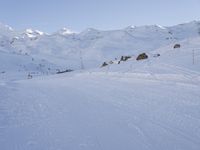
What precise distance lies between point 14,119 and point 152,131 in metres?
3.23

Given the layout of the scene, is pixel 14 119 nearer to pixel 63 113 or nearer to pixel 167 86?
pixel 63 113

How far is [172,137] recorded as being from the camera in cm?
539

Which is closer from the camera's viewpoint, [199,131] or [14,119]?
[199,131]

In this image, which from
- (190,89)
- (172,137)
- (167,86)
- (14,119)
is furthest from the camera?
(167,86)

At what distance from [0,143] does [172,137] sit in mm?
2760

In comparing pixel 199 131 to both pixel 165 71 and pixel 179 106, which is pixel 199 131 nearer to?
pixel 179 106

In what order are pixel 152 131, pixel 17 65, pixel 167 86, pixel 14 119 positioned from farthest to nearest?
pixel 17 65
pixel 167 86
pixel 14 119
pixel 152 131

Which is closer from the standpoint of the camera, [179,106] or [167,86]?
[179,106]

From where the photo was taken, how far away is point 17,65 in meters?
126

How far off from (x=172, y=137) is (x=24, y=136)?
2506mm

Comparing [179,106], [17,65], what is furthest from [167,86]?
[17,65]

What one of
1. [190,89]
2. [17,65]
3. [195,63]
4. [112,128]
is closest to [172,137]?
[112,128]

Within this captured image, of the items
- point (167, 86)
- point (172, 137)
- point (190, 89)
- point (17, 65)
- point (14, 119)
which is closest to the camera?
point (172, 137)

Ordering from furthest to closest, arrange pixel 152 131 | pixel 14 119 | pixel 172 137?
pixel 14 119 → pixel 152 131 → pixel 172 137
